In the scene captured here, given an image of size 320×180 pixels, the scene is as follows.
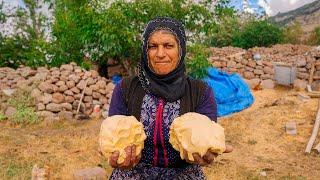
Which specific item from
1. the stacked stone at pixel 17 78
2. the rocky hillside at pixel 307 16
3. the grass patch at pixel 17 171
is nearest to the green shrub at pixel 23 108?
the stacked stone at pixel 17 78

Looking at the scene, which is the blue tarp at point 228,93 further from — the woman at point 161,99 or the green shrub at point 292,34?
the green shrub at point 292,34

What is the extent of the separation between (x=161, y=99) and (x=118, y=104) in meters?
0.25

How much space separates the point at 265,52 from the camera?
746 inches

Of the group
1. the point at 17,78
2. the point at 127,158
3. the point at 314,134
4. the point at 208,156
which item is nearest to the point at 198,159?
the point at 208,156

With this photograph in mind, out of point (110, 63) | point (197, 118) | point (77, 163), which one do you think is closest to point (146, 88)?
point (197, 118)

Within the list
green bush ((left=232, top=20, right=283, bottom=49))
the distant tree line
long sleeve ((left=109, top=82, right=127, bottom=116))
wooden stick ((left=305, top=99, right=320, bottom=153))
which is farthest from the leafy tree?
green bush ((left=232, top=20, right=283, bottom=49))

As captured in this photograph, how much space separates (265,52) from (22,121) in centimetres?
1252

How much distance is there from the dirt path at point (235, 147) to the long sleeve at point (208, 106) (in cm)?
354

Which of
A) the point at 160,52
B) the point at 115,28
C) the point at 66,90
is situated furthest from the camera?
the point at 66,90

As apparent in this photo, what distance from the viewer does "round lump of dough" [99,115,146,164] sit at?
218 cm

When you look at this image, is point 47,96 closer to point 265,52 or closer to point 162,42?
point 162,42

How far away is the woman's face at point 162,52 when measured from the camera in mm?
2434

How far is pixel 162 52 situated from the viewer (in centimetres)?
242

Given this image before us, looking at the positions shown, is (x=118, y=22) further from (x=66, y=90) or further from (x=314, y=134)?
(x=314, y=134)
